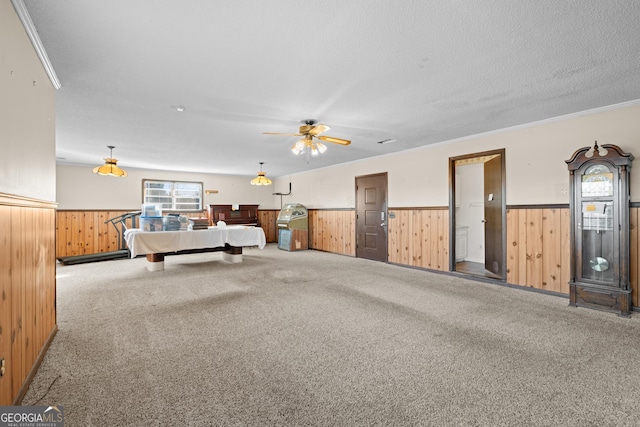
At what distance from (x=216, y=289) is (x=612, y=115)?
5.45 meters

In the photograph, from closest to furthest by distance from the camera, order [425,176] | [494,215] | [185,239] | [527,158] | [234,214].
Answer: [527,158]
[494,215]
[185,239]
[425,176]
[234,214]

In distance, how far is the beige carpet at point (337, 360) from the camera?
156 centimetres

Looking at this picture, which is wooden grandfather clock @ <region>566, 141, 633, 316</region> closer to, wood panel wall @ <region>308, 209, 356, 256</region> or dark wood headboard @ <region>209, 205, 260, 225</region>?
wood panel wall @ <region>308, 209, 356, 256</region>

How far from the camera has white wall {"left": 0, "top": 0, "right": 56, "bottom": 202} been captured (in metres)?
1.54

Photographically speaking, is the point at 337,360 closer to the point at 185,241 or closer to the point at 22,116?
the point at 22,116

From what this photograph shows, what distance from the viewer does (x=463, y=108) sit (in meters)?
3.49

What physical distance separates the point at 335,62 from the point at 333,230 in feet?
19.1

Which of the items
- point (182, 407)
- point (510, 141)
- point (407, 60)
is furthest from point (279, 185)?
point (182, 407)

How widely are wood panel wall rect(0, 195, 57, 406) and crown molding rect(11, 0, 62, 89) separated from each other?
1.12 metres

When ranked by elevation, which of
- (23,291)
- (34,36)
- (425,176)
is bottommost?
(23,291)

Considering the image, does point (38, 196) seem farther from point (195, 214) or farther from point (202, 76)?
point (195, 214)

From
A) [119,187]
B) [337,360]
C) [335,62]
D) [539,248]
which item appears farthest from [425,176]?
[119,187]

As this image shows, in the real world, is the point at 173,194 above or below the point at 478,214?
above

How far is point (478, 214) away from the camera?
6305 mm
